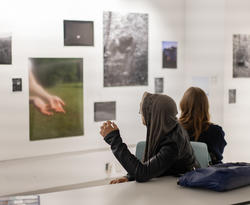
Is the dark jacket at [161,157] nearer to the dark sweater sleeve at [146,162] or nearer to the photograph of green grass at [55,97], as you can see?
the dark sweater sleeve at [146,162]

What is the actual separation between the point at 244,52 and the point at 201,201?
3069mm

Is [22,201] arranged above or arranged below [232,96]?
below

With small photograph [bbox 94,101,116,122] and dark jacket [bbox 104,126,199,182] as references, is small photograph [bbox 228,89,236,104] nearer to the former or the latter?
small photograph [bbox 94,101,116,122]

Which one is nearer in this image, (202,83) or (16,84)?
(16,84)

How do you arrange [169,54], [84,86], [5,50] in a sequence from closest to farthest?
[5,50], [84,86], [169,54]

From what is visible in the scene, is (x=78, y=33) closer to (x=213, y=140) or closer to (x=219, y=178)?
(x=213, y=140)

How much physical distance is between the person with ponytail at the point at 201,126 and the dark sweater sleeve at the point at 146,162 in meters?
0.84

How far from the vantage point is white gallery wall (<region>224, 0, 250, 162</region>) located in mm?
4660

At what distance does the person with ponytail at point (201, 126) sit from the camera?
128 inches

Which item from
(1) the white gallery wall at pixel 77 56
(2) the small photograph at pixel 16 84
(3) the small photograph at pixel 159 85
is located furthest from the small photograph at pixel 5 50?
(3) the small photograph at pixel 159 85

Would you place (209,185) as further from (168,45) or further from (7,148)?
(168,45)

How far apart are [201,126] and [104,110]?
147 cm

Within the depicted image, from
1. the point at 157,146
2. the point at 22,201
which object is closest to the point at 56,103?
the point at 157,146

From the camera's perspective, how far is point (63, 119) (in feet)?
14.0
